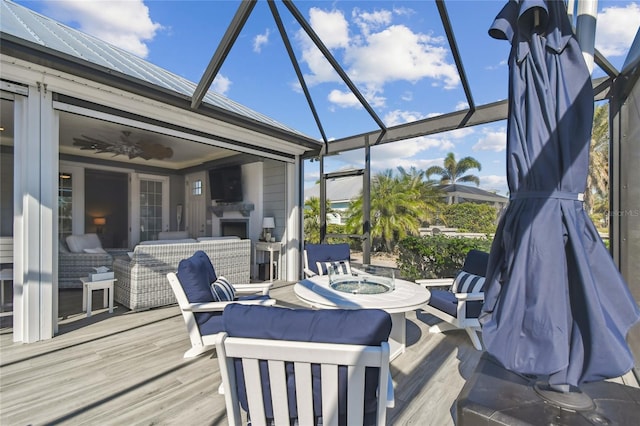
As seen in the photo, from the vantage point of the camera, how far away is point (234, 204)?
745 cm

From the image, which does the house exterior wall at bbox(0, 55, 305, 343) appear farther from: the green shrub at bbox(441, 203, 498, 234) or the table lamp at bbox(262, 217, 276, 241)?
the green shrub at bbox(441, 203, 498, 234)

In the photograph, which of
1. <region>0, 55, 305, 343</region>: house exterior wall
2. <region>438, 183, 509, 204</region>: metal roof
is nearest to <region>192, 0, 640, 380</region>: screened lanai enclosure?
<region>0, 55, 305, 343</region>: house exterior wall

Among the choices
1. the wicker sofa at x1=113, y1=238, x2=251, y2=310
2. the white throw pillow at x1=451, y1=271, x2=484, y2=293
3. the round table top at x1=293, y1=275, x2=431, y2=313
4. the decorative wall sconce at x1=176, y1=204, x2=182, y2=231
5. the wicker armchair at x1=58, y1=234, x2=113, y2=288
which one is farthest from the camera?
the decorative wall sconce at x1=176, y1=204, x2=182, y2=231

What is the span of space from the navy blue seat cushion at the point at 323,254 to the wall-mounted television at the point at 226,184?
10.9 ft

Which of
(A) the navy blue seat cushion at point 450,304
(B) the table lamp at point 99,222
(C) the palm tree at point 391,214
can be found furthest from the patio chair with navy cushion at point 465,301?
(B) the table lamp at point 99,222

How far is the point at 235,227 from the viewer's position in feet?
25.3

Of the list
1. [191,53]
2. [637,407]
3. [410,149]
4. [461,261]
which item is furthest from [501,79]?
[410,149]

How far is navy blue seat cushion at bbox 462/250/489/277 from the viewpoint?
133 inches

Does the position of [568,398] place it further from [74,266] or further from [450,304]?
[74,266]

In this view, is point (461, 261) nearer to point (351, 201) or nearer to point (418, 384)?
point (418, 384)

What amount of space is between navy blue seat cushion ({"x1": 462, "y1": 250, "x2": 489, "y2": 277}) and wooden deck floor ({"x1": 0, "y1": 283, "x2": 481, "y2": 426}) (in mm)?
755

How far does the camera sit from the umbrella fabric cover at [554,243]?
1.08 m

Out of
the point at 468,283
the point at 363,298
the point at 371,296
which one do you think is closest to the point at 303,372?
the point at 363,298

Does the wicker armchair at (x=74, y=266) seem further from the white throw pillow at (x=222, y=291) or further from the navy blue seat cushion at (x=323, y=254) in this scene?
the navy blue seat cushion at (x=323, y=254)
